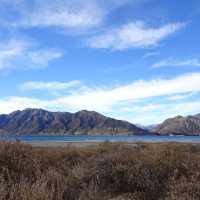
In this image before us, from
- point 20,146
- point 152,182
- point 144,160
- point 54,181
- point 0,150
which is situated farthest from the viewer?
point 144,160

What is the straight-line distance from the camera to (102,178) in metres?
10.2

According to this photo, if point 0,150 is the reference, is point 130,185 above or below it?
below

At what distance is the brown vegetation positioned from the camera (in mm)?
7676

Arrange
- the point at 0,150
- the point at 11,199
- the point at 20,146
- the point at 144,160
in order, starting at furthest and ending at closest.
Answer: the point at 144,160 → the point at 20,146 → the point at 0,150 → the point at 11,199

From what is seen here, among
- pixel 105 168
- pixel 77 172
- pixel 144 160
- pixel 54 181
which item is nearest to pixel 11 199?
pixel 54 181

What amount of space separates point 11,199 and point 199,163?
269 inches

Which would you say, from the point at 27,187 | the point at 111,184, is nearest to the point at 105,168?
the point at 111,184

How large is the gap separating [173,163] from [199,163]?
89cm

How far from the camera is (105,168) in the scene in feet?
34.9

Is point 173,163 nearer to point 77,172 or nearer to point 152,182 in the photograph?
point 152,182

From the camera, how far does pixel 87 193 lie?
8328 millimetres

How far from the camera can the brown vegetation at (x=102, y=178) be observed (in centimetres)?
768

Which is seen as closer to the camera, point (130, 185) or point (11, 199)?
point (11, 199)

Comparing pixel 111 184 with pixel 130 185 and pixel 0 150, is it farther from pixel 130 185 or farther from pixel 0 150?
pixel 0 150
